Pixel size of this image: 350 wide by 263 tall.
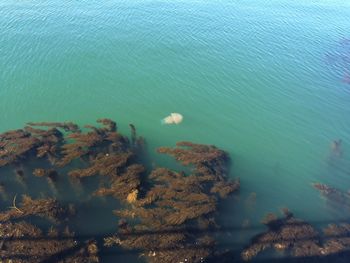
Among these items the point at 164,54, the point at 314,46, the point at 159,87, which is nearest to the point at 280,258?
the point at 159,87

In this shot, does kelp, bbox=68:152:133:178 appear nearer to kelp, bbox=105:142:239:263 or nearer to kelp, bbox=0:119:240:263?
kelp, bbox=0:119:240:263

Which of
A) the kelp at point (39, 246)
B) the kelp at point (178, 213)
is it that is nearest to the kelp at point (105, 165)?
the kelp at point (178, 213)

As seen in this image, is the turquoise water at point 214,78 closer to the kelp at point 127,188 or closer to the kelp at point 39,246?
the kelp at point 127,188

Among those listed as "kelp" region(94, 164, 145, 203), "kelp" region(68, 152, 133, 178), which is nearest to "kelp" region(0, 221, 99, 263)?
"kelp" region(94, 164, 145, 203)

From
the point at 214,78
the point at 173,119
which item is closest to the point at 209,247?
the point at 173,119

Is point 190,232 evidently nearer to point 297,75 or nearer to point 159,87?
point 159,87
